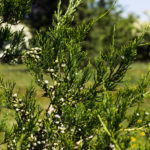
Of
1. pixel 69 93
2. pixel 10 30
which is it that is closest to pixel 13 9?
pixel 10 30

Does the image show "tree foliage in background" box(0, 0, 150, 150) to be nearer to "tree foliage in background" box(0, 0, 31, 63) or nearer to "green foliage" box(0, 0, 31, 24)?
"tree foliage in background" box(0, 0, 31, 63)

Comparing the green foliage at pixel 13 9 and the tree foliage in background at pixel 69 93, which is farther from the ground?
the green foliage at pixel 13 9

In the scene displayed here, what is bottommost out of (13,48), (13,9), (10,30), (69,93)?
(69,93)

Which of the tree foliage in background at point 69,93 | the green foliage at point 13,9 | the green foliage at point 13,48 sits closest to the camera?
the tree foliage in background at point 69,93

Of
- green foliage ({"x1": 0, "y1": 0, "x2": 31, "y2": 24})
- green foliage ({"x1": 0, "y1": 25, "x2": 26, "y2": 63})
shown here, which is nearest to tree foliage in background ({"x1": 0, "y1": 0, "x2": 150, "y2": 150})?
green foliage ({"x1": 0, "y1": 25, "x2": 26, "y2": 63})

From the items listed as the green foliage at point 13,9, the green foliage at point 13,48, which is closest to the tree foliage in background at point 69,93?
the green foliage at point 13,48

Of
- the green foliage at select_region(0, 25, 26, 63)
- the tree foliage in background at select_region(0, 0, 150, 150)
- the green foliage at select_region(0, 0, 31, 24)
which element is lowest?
the tree foliage in background at select_region(0, 0, 150, 150)

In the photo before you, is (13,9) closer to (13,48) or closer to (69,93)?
(13,48)

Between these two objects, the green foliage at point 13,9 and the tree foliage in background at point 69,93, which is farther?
the green foliage at point 13,9

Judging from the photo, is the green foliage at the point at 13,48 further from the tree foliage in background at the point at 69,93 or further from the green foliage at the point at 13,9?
the tree foliage in background at the point at 69,93

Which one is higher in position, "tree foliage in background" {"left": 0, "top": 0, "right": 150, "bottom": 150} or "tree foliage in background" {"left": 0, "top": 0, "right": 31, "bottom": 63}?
"tree foliage in background" {"left": 0, "top": 0, "right": 31, "bottom": 63}

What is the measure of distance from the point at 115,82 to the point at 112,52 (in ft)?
1.64

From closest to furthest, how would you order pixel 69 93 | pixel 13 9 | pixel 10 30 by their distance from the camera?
pixel 69 93 < pixel 13 9 < pixel 10 30

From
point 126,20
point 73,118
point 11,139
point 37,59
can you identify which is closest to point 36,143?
point 11,139
